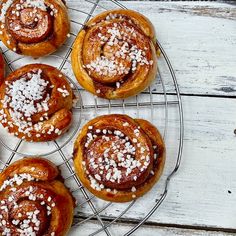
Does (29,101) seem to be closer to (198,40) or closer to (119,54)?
(119,54)

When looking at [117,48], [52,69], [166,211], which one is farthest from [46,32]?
[166,211]

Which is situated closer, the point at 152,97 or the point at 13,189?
the point at 13,189

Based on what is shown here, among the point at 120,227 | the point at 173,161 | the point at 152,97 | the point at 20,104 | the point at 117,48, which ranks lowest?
the point at 120,227

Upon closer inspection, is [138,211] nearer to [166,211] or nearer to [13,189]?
[166,211]

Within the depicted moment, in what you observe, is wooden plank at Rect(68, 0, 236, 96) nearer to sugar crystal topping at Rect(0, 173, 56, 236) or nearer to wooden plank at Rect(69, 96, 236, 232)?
wooden plank at Rect(69, 96, 236, 232)

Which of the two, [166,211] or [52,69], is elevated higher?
[52,69]

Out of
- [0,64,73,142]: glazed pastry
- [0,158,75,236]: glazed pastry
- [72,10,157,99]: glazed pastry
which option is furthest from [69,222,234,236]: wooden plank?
[72,10,157,99]: glazed pastry

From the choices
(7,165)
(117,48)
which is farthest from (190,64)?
(7,165)
